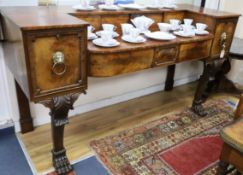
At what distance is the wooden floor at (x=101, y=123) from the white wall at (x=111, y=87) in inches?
2.6

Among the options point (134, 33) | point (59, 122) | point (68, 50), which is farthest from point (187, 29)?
point (59, 122)

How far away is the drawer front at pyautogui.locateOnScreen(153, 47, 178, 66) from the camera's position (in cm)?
156

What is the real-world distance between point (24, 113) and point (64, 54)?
0.82 m

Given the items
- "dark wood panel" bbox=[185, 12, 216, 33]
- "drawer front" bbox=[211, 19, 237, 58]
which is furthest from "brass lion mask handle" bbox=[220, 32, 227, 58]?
"dark wood panel" bbox=[185, 12, 216, 33]

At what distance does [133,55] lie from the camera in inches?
56.7

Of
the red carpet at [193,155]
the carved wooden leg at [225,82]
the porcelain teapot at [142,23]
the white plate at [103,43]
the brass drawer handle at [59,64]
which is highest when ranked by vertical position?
the porcelain teapot at [142,23]

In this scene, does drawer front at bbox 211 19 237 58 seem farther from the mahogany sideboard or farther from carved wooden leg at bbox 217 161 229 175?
carved wooden leg at bbox 217 161 229 175

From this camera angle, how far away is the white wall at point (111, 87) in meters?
1.73

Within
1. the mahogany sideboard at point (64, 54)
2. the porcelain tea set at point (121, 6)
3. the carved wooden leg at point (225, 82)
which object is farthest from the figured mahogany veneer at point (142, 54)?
the carved wooden leg at point (225, 82)

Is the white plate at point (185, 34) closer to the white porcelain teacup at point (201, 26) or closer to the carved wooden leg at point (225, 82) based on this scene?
the white porcelain teacup at point (201, 26)

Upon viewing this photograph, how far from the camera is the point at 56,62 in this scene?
3.80 ft

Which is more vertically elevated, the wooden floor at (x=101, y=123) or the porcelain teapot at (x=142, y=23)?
the porcelain teapot at (x=142, y=23)

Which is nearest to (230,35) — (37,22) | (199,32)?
(199,32)

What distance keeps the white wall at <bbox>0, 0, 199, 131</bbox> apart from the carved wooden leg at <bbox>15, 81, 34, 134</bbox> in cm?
5
